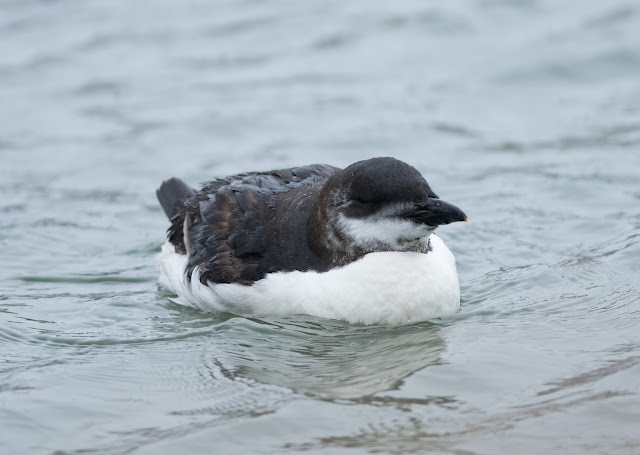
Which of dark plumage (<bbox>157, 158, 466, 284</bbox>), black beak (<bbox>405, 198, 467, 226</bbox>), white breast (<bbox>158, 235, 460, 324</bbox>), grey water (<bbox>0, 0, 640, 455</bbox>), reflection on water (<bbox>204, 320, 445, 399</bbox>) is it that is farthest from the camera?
white breast (<bbox>158, 235, 460, 324</bbox>)

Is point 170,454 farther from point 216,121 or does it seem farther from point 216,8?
point 216,8

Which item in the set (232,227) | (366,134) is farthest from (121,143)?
(232,227)

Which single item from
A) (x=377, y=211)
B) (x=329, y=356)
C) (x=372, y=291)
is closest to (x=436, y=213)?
(x=377, y=211)

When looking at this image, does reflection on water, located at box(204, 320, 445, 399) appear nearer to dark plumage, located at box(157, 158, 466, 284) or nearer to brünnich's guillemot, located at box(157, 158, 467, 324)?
brünnich's guillemot, located at box(157, 158, 467, 324)

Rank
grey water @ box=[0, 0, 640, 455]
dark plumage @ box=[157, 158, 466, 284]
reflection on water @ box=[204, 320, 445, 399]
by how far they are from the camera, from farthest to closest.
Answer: dark plumage @ box=[157, 158, 466, 284] → reflection on water @ box=[204, 320, 445, 399] → grey water @ box=[0, 0, 640, 455]

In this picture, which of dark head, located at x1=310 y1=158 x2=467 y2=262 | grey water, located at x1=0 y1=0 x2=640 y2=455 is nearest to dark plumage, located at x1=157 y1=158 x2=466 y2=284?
dark head, located at x1=310 y1=158 x2=467 y2=262

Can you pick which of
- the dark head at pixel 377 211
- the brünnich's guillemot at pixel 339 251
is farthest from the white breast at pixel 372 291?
the dark head at pixel 377 211

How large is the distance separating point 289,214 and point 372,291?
851 millimetres

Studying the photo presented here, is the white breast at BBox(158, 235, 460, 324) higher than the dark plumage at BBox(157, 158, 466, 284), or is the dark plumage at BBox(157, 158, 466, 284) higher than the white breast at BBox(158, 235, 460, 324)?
the dark plumage at BBox(157, 158, 466, 284)

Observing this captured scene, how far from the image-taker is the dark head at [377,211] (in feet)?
20.7

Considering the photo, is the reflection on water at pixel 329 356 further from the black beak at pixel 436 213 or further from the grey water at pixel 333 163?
the black beak at pixel 436 213

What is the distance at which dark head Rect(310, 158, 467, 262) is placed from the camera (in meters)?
6.31

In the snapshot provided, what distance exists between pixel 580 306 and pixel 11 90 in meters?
10.1

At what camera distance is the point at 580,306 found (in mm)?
6891
